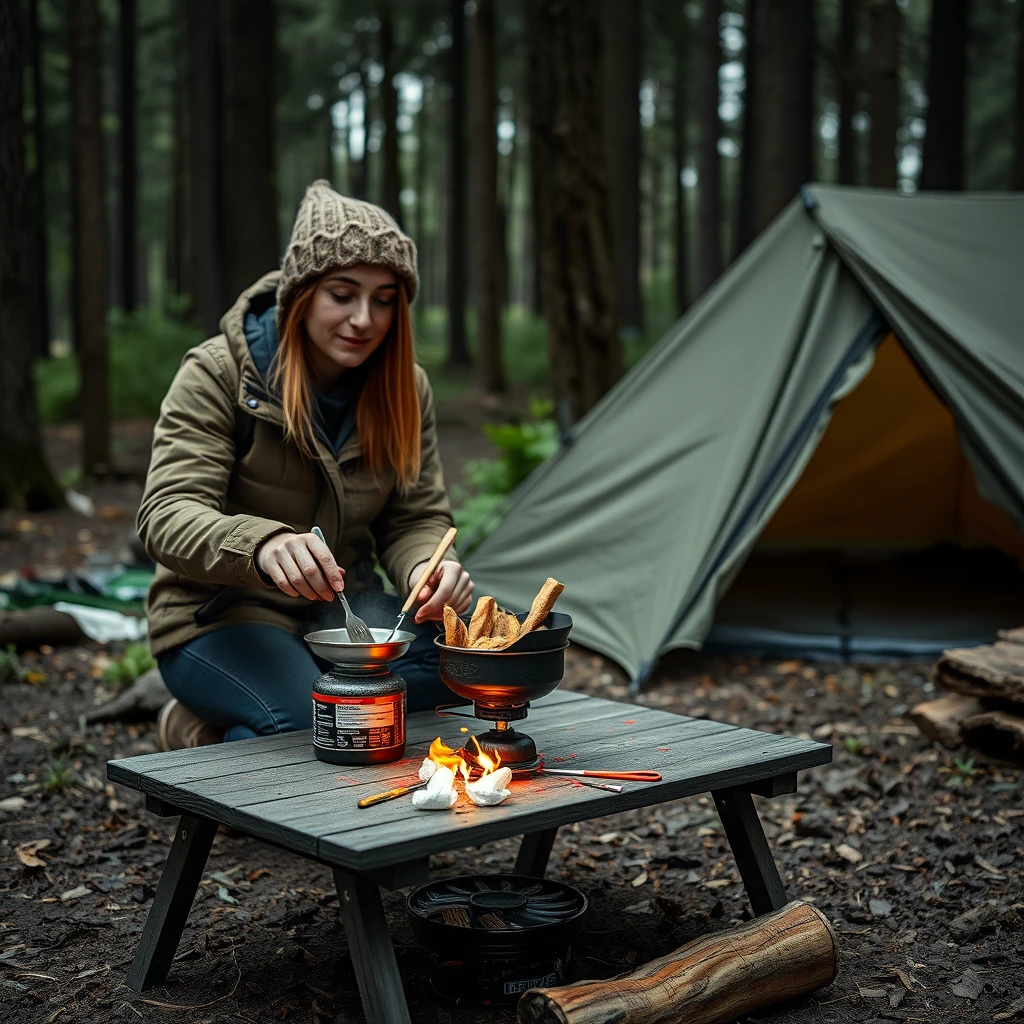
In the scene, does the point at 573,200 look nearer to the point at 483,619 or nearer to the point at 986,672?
the point at 986,672

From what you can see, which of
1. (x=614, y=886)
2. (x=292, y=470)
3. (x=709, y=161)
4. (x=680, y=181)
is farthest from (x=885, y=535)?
(x=680, y=181)

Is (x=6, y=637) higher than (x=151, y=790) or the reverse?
the reverse

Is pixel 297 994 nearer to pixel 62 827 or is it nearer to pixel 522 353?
pixel 62 827

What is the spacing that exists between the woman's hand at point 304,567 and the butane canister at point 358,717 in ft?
0.71

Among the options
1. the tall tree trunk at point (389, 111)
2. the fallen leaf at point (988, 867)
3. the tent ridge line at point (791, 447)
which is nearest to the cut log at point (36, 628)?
the tent ridge line at point (791, 447)

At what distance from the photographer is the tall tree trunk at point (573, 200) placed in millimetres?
6648

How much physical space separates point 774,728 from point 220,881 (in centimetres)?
226

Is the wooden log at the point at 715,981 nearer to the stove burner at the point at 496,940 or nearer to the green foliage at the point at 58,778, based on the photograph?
the stove burner at the point at 496,940

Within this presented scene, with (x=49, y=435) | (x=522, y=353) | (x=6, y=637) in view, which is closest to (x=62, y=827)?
(x=6, y=637)

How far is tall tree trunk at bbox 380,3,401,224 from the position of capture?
1752cm

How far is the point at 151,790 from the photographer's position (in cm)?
240

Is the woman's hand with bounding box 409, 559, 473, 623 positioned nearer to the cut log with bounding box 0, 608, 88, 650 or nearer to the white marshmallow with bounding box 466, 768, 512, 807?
the white marshmallow with bounding box 466, 768, 512, 807

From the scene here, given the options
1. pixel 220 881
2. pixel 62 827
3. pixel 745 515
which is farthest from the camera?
pixel 745 515

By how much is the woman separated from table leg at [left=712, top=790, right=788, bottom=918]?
0.78 meters
